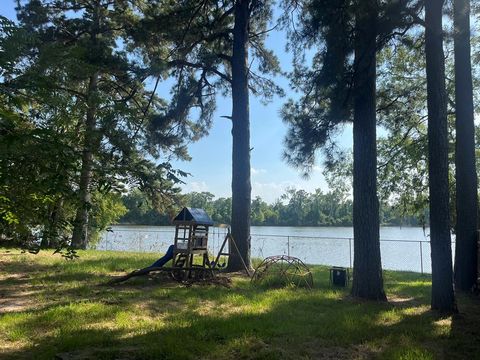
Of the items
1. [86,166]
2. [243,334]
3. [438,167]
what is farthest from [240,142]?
[86,166]

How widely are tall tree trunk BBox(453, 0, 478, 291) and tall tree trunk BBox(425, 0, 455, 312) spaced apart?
271 cm

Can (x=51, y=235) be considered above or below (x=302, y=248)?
above

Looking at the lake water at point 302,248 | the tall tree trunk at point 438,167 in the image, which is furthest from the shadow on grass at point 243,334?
the lake water at point 302,248

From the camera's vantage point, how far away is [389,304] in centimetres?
845

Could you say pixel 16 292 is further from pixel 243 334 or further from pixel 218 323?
pixel 243 334

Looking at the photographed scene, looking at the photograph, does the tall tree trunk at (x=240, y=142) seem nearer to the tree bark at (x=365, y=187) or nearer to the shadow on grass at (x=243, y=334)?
the tree bark at (x=365, y=187)

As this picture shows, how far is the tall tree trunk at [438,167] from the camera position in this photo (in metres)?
7.74

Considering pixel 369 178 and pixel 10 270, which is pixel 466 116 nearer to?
pixel 369 178

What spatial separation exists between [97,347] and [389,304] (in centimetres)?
576

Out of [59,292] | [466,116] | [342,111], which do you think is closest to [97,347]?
[59,292]

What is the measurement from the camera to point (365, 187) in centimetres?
908

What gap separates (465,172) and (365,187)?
3.38 metres

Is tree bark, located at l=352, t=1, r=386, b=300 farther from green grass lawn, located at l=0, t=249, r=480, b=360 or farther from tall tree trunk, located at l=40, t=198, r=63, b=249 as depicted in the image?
tall tree trunk, located at l=40, t=198, r=63, b=249

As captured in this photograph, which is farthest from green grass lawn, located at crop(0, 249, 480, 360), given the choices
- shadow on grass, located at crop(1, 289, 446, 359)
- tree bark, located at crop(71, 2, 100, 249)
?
tree bark, located at crop(71, 2, 100, 249)
